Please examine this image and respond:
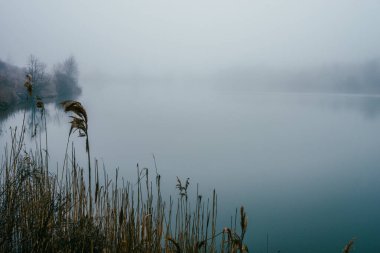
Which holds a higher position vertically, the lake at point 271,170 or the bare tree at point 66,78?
the bare tree at point 66,78

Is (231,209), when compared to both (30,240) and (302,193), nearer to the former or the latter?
(302,193)

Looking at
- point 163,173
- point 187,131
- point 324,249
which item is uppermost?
point 187,131

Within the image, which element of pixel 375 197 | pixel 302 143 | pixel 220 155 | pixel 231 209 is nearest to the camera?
pixel 231 209

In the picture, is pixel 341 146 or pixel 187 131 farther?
pixel 187 131

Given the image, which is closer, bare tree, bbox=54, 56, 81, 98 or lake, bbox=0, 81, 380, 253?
lake, bbox=0, 81, 380, 253

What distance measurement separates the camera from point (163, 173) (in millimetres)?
12805

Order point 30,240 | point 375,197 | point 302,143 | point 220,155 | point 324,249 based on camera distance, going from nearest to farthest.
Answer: point 30,240 → point 324,249 → point 375,197 → point 220,155 → point 302,143

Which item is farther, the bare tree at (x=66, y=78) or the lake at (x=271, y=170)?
the bare tree at (x=66, y=78)

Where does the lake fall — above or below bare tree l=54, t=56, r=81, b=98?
below

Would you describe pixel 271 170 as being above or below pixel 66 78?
below

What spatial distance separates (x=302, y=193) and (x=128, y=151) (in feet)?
30.2

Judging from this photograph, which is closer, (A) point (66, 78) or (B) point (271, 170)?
(B) point (271, 170)

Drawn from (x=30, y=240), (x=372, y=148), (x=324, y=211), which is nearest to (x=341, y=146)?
(x=372, y=148)

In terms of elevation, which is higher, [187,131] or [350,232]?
[187,131]
